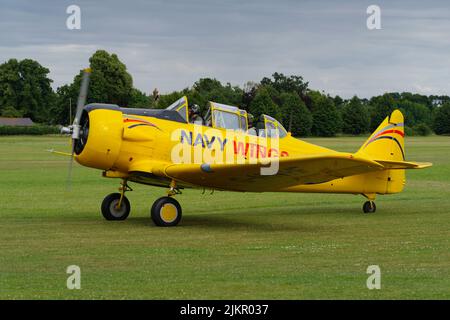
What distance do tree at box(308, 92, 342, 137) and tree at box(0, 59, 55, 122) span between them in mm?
54810

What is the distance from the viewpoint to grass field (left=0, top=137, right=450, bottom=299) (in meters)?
8.59

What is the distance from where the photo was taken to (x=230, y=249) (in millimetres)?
11484

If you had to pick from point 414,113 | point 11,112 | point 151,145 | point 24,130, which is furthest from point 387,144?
point 414,113

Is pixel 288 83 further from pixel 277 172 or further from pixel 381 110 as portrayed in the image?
pixel 277 172

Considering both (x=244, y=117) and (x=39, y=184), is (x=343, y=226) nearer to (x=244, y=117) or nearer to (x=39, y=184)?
(x=244, y=117)

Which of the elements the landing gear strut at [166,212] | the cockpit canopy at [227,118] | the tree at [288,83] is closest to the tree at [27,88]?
the tree at [288,83]

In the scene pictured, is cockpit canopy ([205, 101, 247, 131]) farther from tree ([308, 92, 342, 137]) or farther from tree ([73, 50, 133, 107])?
tree ([308, 92, 342, 137])

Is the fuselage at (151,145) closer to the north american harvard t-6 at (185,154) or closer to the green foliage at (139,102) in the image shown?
the north american harvard t-6 at (185,154)

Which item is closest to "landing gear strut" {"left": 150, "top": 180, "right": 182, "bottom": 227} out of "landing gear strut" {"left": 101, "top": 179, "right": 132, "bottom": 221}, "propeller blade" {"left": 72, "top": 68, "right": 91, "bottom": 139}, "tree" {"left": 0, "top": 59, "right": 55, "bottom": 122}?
"landing gear strut" {"left": 101, "top": 179, "right": 132, "bottom": 221}

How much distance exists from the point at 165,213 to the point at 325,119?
5118 cm

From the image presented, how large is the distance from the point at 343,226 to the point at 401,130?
4.01 m

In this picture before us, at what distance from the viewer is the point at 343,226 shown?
48.0ft
